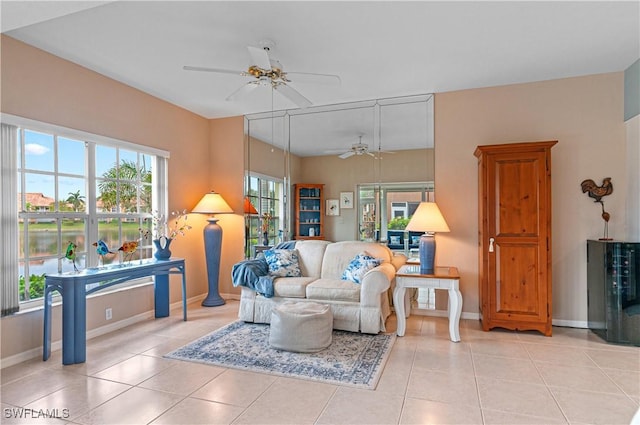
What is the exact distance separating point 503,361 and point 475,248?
5.05 feet

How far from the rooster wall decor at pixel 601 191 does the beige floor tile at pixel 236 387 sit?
3743 millimetres

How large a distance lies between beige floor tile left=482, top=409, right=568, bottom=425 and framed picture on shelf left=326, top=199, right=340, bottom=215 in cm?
309

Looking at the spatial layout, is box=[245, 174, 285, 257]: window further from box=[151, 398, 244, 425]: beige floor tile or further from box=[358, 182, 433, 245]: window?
box=[151, 398, 244, 425]: beige floor tile

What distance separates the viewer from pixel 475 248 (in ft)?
14.0

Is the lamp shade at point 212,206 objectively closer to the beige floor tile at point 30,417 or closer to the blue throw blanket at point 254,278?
the blue throw blanket at point 254,278

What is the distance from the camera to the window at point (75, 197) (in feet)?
10.5

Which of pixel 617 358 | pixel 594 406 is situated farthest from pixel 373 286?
pixel 617 358

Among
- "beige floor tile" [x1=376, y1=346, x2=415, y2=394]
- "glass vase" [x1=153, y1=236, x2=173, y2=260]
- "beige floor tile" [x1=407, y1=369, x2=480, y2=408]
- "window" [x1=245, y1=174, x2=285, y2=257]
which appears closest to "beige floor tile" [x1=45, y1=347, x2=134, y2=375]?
"glass vase" [x1=153, y1=236, x2=173, y2=260]

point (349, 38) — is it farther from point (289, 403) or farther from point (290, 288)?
point (289, 403)

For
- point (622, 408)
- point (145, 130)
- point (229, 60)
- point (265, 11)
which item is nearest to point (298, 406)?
point (622, 408)

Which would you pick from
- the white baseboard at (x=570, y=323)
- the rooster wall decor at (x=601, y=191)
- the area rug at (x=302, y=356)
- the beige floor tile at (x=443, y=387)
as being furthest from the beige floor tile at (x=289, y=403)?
the rooster wall decor at (x=601, y=191)

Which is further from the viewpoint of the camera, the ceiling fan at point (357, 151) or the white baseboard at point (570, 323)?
the ceiling fan at point (357, 151)

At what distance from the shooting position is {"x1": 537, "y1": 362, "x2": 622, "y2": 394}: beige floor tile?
2.54m

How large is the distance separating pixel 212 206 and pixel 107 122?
1.59 meters
